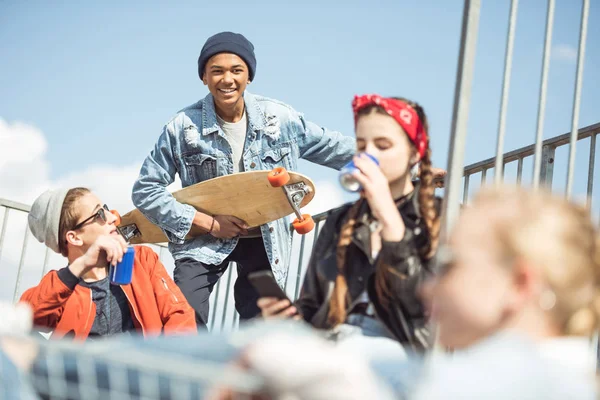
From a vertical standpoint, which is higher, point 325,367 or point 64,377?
point 325,367

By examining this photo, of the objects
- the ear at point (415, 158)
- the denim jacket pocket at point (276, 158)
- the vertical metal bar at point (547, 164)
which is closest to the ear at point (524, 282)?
the ear at point (415, 158)

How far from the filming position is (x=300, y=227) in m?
3.85

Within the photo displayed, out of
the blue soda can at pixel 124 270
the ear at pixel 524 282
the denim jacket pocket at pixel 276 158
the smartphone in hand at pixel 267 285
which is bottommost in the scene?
the blue soda can at pixel 124 270

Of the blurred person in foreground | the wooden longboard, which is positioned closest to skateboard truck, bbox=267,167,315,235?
the wooden longboard

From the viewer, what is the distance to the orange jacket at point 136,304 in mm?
3076

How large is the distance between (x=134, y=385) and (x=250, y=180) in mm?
2621

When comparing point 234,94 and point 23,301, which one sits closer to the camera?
point 23,301

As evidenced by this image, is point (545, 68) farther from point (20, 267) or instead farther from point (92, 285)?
point (20, 267)

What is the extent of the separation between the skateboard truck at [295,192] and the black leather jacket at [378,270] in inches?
50.1

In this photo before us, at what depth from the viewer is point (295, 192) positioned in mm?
3783

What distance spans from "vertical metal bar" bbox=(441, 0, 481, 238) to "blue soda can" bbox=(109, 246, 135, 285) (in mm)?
1744

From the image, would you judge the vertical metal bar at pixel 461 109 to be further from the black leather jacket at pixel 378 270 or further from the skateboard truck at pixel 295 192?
the skateboard truck at pixel 295 192

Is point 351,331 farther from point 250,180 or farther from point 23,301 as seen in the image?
point 250,180

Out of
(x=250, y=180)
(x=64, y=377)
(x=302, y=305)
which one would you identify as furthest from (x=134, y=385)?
(x=250, y=180)
